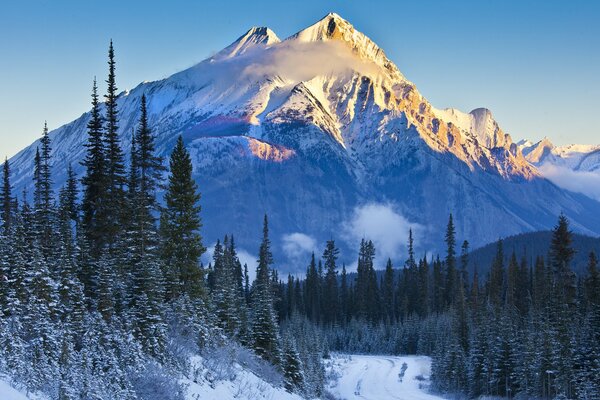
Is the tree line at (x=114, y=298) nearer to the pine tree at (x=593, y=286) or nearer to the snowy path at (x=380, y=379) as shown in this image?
the snowy path at (x=380, y=379)

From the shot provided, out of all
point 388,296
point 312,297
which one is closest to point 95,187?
point 312,297

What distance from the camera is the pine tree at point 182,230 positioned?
40.5 metres

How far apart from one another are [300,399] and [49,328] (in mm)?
16460

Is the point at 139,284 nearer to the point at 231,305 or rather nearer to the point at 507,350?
the point at 231,305

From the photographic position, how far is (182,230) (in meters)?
41.9

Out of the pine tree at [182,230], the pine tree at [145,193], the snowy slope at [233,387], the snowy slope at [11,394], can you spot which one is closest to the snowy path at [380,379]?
the pine tree at [182,230]

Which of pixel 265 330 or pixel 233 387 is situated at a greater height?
pixel 265 330

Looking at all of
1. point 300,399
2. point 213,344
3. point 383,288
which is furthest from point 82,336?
point 383,288

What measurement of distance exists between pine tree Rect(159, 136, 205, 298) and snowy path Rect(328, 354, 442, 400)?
28.4 metres

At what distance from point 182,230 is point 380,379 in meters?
44.4

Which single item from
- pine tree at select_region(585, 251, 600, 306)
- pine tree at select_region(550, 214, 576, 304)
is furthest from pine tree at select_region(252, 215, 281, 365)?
pine tree at select_region(550, 214, 576, 304)

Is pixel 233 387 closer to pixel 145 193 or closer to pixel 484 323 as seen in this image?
pixel 145 193

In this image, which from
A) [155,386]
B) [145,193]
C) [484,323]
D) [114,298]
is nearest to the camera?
[155,386]

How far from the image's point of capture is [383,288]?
484ft
